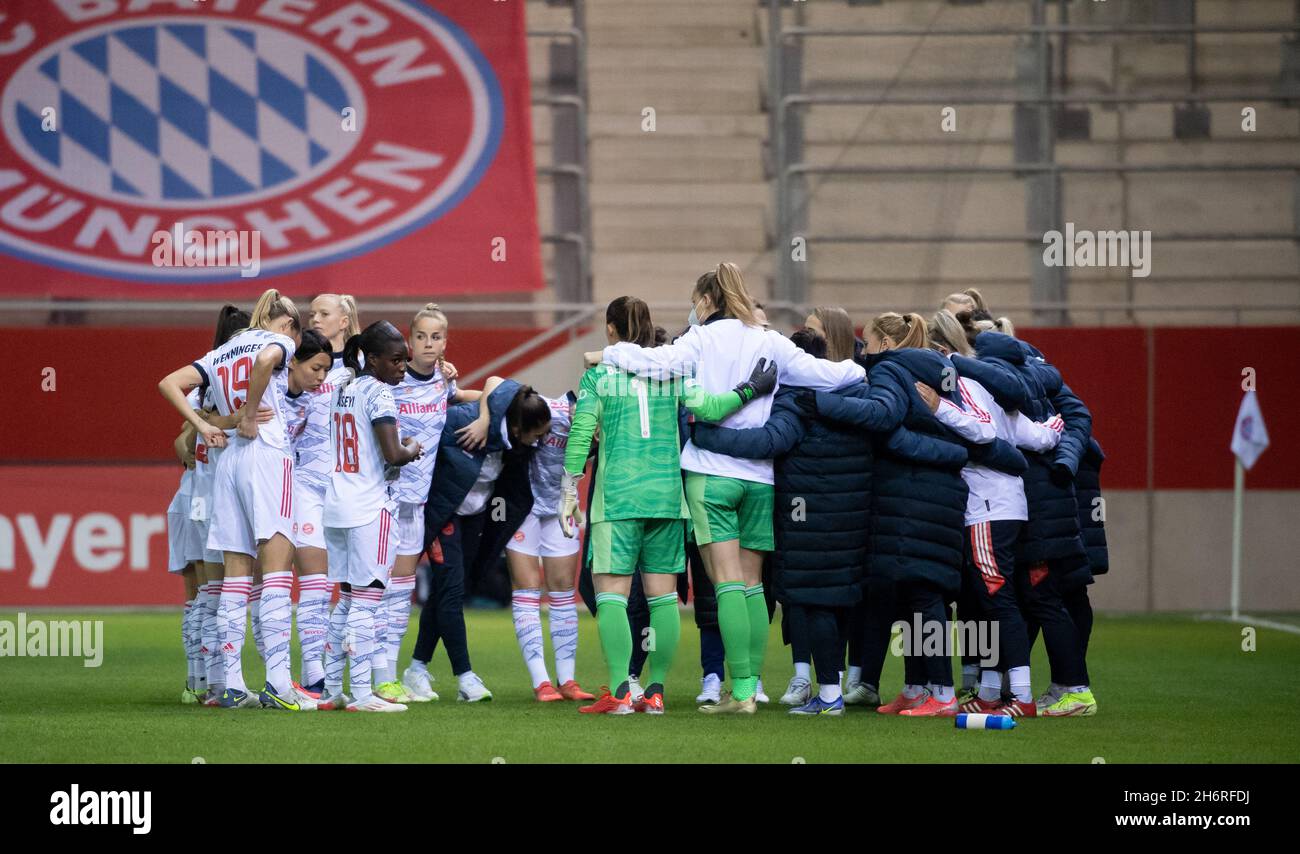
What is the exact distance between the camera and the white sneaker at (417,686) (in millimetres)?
8609

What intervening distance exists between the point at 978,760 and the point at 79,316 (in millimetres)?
12785

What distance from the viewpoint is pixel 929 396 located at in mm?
7629

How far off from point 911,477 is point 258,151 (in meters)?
11.4

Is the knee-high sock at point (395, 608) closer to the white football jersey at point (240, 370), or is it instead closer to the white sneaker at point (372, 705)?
the white sneaker at point (372, 705)

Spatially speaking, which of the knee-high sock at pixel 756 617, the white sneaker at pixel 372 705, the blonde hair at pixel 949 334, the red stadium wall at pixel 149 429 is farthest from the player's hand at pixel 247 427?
the red stadium wall at pixel 149 429

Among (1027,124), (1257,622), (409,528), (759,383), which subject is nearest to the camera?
(759,383)

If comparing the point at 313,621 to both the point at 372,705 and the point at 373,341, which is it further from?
the point at 373,341

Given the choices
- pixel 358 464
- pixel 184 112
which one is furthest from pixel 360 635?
pixel 184 112

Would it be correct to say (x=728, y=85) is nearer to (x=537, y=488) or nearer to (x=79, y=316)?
(x=79, y=316)

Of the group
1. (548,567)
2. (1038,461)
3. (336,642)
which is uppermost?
(1038,461)

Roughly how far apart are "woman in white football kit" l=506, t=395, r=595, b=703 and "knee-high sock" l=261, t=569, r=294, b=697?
1.24 meters

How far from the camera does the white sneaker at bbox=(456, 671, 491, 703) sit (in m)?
8.50

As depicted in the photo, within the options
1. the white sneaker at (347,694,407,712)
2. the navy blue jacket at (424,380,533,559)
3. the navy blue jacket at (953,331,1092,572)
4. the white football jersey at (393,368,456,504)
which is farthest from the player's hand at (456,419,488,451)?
the navy blue jacket at (953,331,1092,572)

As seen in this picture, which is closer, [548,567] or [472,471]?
[472,471]
